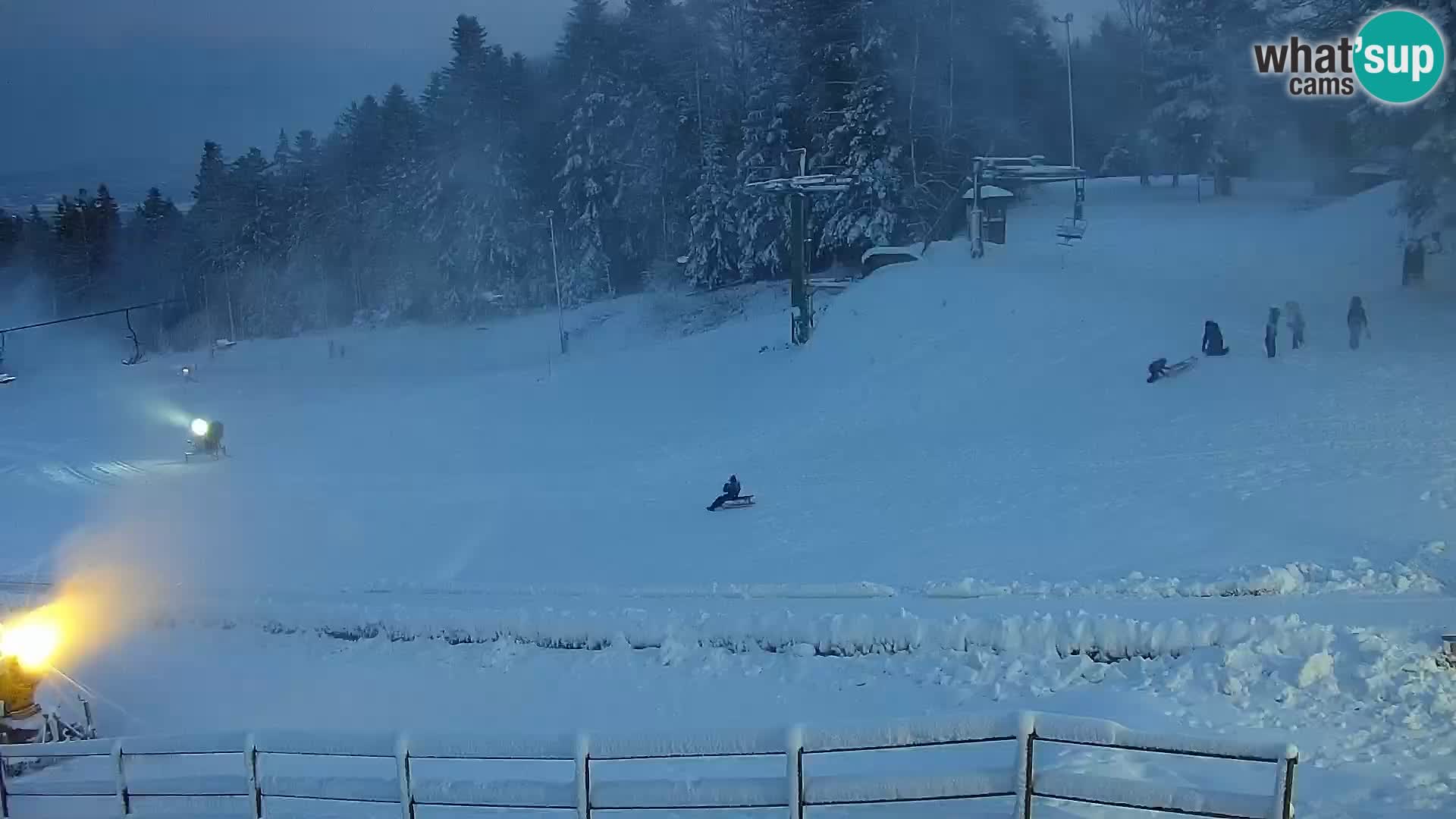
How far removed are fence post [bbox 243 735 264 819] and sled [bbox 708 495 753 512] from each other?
1447 cm

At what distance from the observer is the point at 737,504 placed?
23.6 metres

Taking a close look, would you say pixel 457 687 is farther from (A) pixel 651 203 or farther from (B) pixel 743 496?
(A) pixel 651 203

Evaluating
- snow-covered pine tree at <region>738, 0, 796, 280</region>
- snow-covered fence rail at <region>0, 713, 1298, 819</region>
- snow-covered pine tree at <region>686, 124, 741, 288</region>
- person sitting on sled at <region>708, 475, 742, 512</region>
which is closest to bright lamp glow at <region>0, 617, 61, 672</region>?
snow-covered fence rail at <region>0, 713, 1298, 819</region>

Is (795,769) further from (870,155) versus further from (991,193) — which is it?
(870,155)

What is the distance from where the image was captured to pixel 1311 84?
92.1ft

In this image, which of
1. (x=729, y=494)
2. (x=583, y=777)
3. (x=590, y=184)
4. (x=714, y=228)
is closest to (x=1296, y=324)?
(x=729, y=494)

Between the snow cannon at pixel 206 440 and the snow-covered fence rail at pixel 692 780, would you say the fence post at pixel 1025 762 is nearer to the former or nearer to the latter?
the snow-covered fence rail at pixel 692 780

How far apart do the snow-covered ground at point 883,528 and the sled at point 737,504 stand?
0.43 m

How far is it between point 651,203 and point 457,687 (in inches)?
2003

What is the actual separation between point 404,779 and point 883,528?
13403 mm

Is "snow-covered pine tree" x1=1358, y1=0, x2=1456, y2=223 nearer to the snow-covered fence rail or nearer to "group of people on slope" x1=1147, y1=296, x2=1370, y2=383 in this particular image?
"group of people on slope" x1=1147, y1=296, x2=1370, y2=383

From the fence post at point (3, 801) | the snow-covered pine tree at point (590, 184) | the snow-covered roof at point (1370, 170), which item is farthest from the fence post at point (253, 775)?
the snow-covered pine tree at point (590, 184)

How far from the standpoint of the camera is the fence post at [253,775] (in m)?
9.30

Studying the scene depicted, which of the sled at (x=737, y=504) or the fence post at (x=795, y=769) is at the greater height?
the fence post at (x=795, y=769)
